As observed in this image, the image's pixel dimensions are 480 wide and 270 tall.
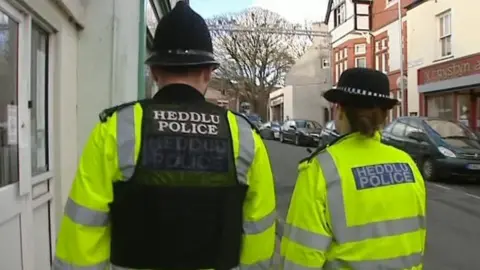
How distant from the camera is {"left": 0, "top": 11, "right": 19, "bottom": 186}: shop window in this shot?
3475 millimetres

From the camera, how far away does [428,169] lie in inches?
545

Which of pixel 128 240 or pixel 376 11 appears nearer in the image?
pixel 128 240

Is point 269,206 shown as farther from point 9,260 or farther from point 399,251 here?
point 9,260

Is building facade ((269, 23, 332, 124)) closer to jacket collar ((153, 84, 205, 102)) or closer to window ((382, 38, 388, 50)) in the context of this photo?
window ((382, 38, 388, 50))

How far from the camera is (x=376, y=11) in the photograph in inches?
1265

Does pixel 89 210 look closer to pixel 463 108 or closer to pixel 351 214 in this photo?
pixel 351 214

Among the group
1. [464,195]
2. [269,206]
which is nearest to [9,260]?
[269,206]

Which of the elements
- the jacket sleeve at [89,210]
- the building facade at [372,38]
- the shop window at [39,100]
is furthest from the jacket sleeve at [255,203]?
the building facade at [372,38]

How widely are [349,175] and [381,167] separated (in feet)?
0.58

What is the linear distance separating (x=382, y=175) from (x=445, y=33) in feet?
70.7

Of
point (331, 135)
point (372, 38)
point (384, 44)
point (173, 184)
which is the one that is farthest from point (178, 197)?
point (372, 38)

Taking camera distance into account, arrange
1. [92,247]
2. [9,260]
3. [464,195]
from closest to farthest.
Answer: [92,247] < [9,260] < [464,195]

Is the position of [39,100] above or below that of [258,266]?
above

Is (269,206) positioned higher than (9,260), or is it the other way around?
(269,206)
